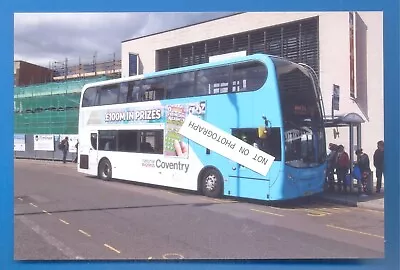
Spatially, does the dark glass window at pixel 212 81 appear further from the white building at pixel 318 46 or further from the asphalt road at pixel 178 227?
the asphalt road at pixel 178 227

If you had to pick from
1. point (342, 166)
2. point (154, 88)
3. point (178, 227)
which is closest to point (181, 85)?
point (154, 88)

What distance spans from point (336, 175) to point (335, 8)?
162 centimetres

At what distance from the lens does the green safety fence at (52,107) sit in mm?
4270

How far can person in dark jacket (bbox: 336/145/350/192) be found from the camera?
4.03 m

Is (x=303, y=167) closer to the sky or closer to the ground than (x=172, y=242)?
closer to the sky

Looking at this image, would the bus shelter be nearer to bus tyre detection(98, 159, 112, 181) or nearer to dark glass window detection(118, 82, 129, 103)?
dark glass window detection(118, 82, 129, 103)

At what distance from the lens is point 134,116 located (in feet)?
13.9

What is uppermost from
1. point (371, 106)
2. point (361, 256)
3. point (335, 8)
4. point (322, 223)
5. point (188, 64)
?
point (335, 8)

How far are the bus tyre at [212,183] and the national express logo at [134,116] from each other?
764mm

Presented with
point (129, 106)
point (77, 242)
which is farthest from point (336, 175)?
point (77, 242)

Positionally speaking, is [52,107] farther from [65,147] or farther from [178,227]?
[178,227]

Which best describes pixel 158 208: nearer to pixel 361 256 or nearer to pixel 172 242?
pixel 172 242

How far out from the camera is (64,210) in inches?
159

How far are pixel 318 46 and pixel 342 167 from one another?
1238 millimetres
